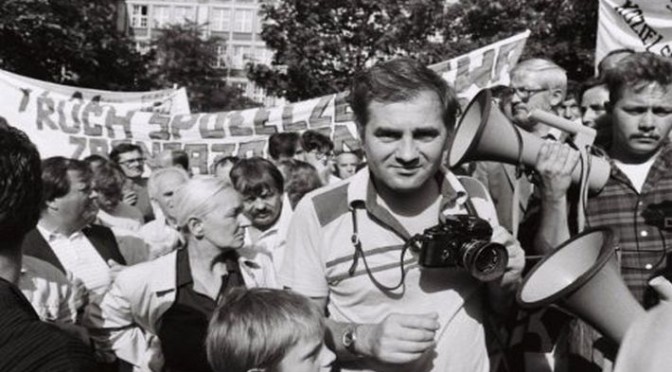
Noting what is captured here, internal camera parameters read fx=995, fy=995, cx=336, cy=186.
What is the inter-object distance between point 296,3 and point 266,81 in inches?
93.2

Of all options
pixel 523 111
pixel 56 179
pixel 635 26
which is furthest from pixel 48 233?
pixel 635 26

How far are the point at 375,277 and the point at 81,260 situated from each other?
8.07 feet

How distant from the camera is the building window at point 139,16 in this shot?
89.1 metres

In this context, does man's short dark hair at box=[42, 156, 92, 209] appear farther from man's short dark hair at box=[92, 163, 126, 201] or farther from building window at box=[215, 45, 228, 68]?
building window at box=[215, 45, 228, 68]

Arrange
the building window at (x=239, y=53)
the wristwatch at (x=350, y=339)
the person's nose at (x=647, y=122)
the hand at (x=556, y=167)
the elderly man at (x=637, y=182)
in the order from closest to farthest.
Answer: the wristwatch at (x=350, y=339) < the hand at (x=556, y=167) < the elderly man at (x=637, y=182) < the person's nose at (x=647, y=122) < the building window at (x=239, y=53)

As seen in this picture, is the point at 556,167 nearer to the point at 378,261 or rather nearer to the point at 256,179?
the point at 378,261

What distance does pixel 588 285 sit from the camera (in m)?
2.38

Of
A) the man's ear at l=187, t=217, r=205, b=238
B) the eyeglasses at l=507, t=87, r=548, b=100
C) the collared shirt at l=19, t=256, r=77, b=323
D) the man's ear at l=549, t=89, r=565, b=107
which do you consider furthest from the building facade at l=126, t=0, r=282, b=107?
the collared shirt at l=19, t=256, r=77, b=323

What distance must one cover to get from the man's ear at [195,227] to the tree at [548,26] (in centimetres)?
1686

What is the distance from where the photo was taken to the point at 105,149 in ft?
35.1

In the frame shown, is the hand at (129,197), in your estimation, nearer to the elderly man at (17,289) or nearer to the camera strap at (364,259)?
the camera strap at (364,259)

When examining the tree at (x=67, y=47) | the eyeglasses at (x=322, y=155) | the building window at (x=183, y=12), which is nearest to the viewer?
the eyeglasses at (x=322, y=155)

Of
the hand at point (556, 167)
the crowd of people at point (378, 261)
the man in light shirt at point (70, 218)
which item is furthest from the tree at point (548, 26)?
the hand at point (556, 167)

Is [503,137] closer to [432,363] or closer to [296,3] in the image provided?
[432,363]
